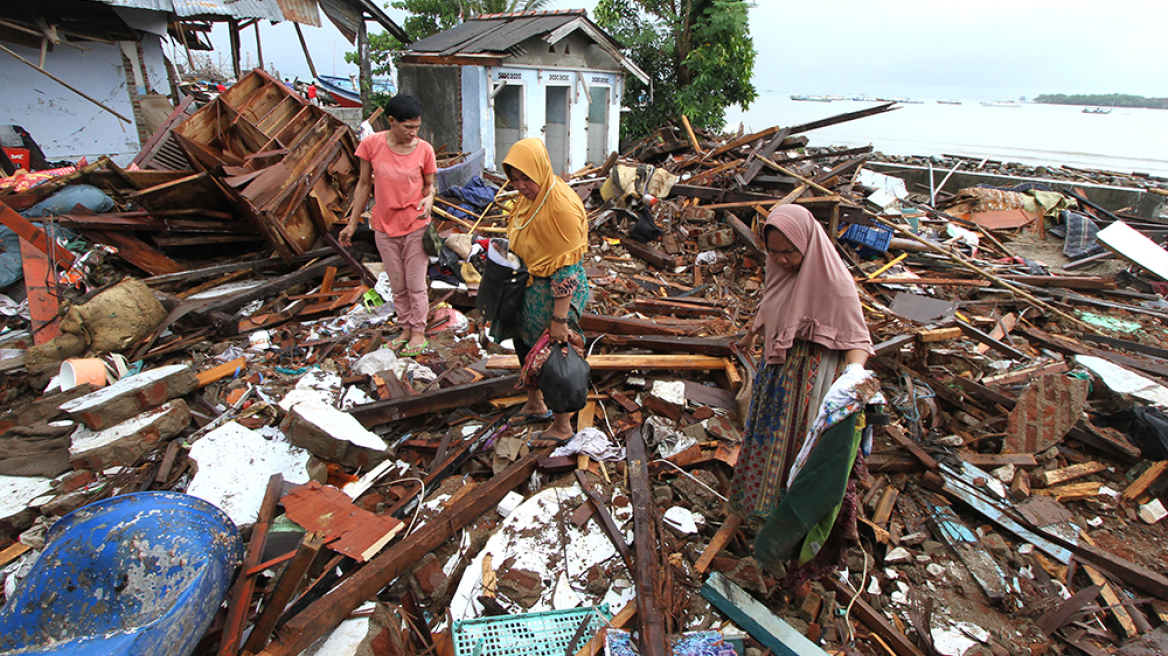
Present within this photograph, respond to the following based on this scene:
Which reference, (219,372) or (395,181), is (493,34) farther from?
(219,372)

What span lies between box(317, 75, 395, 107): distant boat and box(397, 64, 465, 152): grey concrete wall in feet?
30.2

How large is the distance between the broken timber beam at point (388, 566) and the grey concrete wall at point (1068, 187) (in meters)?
13.5

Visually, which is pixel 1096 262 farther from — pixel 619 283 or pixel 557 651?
pixel 557 651

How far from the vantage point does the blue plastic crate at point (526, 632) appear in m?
2.52

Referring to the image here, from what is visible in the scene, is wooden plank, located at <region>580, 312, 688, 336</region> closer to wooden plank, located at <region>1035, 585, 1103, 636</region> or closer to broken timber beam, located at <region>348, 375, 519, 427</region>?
broken timber beam, located at <region>348, 375, 519, 427</region>

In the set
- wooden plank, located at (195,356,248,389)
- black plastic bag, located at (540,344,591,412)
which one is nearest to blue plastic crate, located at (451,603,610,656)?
black plastic bag, located at (540,344,591,412)

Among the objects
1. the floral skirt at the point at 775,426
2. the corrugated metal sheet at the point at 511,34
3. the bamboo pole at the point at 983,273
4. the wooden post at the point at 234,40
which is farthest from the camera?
the corrugated metal sheet at the point at 511,34

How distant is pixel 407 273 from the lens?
4938mm

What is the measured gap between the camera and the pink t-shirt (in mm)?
4500

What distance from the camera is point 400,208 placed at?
15.0ft

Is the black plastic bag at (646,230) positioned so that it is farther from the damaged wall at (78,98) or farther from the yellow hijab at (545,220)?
the damaged wall at (78,98)

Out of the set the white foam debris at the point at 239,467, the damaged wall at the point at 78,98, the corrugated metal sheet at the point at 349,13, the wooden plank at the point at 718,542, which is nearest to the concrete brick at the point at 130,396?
the white foam debris at the point at 239,467

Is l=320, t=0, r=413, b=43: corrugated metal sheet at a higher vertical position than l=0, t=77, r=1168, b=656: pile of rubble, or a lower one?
higher

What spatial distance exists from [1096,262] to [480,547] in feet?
34.8
